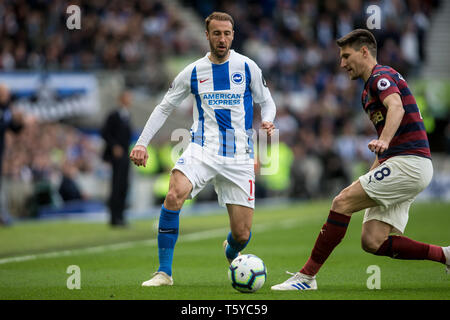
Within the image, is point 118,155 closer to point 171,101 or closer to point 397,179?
point 171,101

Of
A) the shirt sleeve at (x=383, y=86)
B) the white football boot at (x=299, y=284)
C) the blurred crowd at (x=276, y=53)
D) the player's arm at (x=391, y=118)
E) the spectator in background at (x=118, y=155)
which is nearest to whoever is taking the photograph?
the player's arm at (x=391, y=118)

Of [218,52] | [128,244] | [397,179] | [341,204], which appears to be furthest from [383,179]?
[128,244]

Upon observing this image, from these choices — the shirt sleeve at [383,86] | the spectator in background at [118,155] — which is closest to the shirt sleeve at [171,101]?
the shirt sleeve at [383,86]

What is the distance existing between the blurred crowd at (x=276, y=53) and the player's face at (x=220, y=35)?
38.5 ft

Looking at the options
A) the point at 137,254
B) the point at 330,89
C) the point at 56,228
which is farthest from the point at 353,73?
the point at 330,89

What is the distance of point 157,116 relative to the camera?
7598 mm

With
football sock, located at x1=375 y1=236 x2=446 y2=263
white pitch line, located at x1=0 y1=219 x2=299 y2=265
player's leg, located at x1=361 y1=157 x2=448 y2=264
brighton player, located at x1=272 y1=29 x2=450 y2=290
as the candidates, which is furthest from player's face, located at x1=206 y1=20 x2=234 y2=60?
Result: white pitch line, located at x1=0 y1=219 x2=299 y2=265

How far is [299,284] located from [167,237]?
1287 mm

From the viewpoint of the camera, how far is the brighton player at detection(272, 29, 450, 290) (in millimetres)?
6746

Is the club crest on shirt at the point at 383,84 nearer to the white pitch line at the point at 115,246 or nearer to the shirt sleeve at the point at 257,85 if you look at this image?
the shirt sleeve at the point at 257,85

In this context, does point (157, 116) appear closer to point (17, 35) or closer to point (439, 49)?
point (17, 35)

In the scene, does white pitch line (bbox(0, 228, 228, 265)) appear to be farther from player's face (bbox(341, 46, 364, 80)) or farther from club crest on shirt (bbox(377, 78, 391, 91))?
club crest on shirt (bbox(377, 78, 391, 91))

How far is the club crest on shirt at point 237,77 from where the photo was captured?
24.6 feet

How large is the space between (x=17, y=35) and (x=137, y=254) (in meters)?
15.1
